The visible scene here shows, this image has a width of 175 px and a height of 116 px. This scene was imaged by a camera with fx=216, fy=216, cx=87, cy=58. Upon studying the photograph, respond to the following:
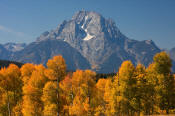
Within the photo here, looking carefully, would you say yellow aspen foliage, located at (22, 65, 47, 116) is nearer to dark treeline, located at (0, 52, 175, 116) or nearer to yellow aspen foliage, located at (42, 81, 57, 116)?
dark treeline, located at (0, 52, 175, 116)

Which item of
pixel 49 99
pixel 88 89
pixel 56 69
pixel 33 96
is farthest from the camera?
pixel 88 89

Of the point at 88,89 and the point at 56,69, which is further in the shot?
the point at 88,89

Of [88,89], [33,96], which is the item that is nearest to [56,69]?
[33,96]

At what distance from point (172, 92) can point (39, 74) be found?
123 feet

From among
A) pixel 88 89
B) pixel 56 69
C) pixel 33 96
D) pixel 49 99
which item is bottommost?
pixel 49 99

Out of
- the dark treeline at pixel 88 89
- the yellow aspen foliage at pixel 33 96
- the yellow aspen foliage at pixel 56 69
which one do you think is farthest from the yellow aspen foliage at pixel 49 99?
the yellow aspen foliage at pixel 33 96

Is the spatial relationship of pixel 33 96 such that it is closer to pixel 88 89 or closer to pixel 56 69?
pixel 56 69

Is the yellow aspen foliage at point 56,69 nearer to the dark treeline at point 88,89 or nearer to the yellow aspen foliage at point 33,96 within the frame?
the dark treeline at point 88,89

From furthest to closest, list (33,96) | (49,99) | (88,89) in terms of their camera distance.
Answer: (88,89), (33,96), (49,99)

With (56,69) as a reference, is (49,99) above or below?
below

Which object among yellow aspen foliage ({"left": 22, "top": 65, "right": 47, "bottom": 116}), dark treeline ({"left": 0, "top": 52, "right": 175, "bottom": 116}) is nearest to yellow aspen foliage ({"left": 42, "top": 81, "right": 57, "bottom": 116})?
dark treeline ({"left": 0, "top": 52, "right": 175, "bottom": 116})

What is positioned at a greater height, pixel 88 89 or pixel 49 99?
pixel 88 89

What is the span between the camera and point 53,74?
194ft

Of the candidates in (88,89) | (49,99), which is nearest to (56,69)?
(49,99)
